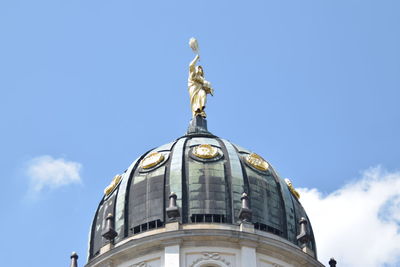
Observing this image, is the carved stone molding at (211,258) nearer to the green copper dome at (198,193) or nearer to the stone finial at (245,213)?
the green copper dome at (198,193)

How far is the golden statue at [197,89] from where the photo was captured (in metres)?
85.1

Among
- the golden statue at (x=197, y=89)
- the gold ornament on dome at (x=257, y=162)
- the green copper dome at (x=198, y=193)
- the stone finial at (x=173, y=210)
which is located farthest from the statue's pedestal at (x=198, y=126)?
the stone finial at (x=173, y=210)

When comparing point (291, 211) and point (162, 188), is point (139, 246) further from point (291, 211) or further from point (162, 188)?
point (291, 211)

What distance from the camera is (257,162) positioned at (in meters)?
79.0

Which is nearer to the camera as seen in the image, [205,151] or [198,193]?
[198,193]

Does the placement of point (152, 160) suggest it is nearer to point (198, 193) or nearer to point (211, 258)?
point (198, 193)

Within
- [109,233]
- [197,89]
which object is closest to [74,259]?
[109,233]

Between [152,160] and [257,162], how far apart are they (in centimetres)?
606

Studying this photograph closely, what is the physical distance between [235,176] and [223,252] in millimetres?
5649

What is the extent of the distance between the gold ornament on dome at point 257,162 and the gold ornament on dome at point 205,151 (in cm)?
203

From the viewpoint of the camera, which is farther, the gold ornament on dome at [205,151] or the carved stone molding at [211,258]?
the gold ornament on dome at [205,151]

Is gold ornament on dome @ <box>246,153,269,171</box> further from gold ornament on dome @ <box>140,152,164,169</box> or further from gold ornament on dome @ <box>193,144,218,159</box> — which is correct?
gold ornament on dome @ <box>140,152,164,169</box>

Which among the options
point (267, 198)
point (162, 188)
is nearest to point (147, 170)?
point (162, 188)

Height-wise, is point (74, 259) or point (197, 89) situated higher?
point (197, 89)
